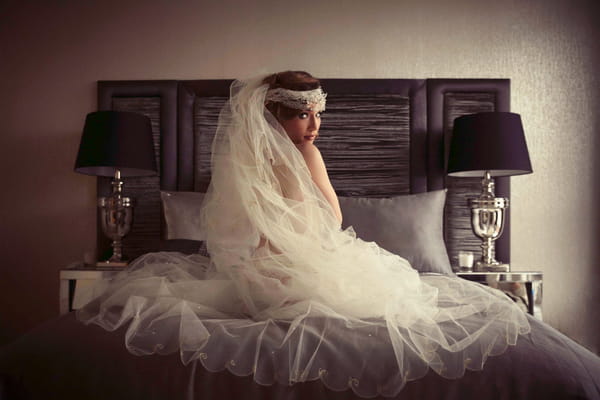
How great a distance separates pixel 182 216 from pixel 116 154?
534 mm

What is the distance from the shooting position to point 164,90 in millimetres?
2996

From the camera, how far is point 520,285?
248cm

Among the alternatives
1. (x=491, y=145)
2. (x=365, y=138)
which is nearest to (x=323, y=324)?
(x=491, y=145)

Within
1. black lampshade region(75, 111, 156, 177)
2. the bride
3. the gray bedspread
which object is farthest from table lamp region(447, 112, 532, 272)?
black lampshade region(75, 111, 156, 177)

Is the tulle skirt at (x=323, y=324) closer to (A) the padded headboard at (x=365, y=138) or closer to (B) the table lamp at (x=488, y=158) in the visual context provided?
(B) the table lamp at (x=488, y=158)

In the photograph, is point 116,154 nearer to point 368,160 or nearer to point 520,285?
point 368,160

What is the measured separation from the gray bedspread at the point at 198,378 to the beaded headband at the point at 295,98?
94 centimetres

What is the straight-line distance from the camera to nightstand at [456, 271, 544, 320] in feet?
8.12

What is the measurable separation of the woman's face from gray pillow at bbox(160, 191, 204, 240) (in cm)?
108

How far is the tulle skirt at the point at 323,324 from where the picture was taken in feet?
3.60

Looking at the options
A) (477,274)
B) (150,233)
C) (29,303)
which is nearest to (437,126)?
(477,274)

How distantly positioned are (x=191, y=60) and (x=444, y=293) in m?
2.29

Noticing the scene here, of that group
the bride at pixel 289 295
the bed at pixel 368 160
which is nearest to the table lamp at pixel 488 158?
the bed at pixel 368 160

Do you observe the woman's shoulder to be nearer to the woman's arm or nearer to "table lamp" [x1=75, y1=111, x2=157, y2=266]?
the woman's arm
